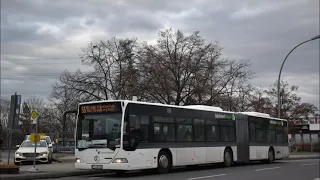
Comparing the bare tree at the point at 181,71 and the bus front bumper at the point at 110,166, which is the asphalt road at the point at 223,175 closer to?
the bus front bumper at the point at 110,166

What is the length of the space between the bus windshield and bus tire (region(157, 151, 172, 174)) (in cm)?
248

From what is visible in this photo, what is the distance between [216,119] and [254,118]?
4399mm

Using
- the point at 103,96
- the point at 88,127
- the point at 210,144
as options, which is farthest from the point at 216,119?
the point at 103,96

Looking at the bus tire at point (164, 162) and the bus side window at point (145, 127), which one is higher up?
the bus side window at point (145, 127)

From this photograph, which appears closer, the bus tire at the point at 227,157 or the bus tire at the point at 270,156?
the bus tire at the point at 227,157

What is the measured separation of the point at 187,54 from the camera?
114 feet

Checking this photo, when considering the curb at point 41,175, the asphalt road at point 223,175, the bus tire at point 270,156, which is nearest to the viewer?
the curb at point 41,175

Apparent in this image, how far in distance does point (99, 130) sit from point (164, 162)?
125 inches

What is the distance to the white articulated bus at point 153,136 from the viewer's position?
1556 centimetres

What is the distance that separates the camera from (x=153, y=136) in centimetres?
1683

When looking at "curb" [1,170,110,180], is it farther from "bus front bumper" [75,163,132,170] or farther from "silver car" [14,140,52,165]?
"silver car" [14,140,52,165]

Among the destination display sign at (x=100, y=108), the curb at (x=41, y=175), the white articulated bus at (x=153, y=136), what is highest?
the destination display sign at (x=100, y=108)

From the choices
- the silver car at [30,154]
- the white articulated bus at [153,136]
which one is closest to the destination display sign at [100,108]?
the white articulated bus at [153,136]

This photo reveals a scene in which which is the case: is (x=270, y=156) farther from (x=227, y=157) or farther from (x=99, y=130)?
(x=99, y=130)
